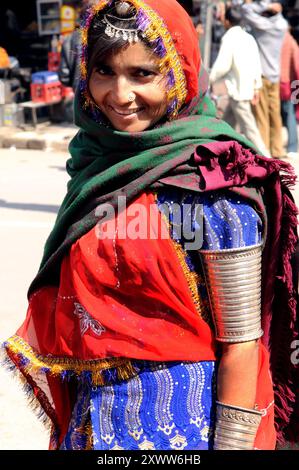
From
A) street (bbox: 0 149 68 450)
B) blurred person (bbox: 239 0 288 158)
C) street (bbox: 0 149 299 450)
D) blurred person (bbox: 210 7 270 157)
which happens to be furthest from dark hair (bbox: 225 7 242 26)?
street (bbox: 0 149 68 450)

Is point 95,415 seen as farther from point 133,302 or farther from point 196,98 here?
point 196,98

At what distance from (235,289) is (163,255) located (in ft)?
0.51

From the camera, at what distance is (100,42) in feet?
5.38

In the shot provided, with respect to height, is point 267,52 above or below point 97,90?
below

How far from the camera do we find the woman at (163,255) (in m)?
1.58

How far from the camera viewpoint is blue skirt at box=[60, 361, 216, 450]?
5.40 feet

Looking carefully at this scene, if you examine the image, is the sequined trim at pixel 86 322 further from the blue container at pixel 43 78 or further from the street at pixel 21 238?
the blue container at pixel 43 78

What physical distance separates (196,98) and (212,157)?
178mm

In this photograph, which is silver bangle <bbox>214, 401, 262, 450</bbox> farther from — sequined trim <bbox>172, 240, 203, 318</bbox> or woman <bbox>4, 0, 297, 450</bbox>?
sequined trim <bbox>172, 240, 203, 318</bbox>

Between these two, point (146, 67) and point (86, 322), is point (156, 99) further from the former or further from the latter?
point (86, 322)

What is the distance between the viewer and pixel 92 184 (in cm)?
169

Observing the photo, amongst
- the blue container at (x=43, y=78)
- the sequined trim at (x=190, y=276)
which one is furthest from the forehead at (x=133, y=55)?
the blue container at (x=43, y=78)

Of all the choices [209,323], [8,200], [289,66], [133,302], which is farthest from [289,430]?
[289,66]

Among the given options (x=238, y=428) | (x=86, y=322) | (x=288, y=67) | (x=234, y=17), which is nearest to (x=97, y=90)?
(x=86, y=322)
